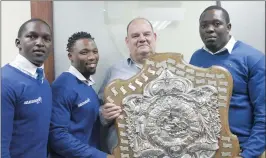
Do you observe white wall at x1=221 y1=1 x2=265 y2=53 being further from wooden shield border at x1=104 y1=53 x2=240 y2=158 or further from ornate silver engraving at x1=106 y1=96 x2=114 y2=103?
ornate silver engraving at x1=106 y1=96 x2=114 y2=103

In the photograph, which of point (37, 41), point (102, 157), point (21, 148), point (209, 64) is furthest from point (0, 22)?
point (209, 64)

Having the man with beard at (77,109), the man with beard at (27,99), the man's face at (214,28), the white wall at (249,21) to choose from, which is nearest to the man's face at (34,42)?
the man with beard at (27,99)

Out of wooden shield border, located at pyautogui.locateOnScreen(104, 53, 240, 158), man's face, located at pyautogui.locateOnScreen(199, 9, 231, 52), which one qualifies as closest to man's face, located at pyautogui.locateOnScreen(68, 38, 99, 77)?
wooden shield border, located at pyautogui.locateOnScreen(104, 53, 240, 158)

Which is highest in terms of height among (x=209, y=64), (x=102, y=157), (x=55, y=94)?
(x=209, y=64)

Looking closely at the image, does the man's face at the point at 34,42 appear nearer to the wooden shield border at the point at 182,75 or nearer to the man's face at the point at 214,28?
the wooden shield border at the point at 182,75

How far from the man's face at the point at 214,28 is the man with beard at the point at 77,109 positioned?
431 millimetres

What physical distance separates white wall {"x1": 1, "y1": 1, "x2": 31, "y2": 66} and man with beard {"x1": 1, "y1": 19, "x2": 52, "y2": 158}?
15.7 inches

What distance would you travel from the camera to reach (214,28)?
1188 millimetres

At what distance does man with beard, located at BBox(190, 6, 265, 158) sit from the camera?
116 centimetres

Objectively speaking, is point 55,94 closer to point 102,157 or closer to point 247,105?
point 102,157

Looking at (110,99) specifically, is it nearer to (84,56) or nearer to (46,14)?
(84,56)

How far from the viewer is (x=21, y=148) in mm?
1030

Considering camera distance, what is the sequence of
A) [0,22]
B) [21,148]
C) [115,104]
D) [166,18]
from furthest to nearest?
1. [166,18]
2. [0,22]
3. [115,104]
4. [21,148]

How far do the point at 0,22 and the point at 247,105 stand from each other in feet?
3.71
